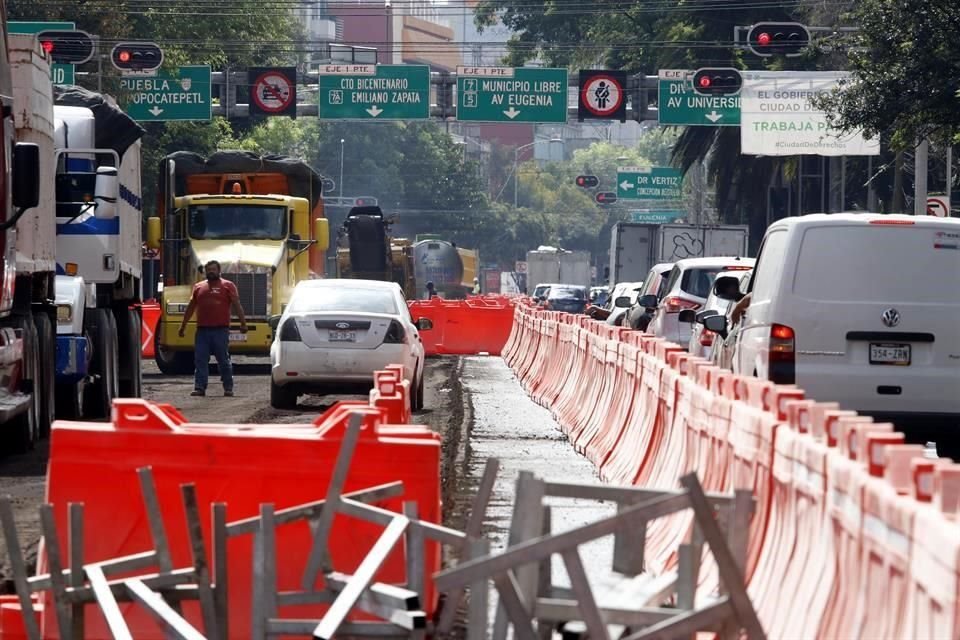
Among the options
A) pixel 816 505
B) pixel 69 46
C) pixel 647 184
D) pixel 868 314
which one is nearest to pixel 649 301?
pixel 868 314

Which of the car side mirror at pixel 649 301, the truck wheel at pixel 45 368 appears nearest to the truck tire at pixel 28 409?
the truck wheel at pixel 45 368

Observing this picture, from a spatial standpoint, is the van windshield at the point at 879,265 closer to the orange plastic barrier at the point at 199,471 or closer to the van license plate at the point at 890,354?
the van license plate at the point at 890,354

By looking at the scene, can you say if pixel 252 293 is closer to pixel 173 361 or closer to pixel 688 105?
pixel 173 361

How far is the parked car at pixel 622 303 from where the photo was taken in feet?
97.9

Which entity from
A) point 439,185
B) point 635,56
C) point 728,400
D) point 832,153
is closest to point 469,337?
point 832,153

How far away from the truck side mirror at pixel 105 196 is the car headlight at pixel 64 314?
3.59 ft

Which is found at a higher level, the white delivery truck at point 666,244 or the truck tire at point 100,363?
the white delivery truck at point 666,244

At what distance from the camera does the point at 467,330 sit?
4184cm

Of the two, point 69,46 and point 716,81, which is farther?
point 716,81

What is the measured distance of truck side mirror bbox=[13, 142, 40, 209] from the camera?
14719mm

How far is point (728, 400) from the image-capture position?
911cm

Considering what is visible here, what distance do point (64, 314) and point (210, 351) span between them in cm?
589

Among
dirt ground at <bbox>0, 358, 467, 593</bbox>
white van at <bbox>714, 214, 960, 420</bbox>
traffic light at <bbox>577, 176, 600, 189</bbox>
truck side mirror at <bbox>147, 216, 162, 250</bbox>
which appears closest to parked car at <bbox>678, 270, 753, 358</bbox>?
white van at <bbox>714, 214, 960, 420</bbox>

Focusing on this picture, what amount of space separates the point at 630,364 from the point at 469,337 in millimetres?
26557
